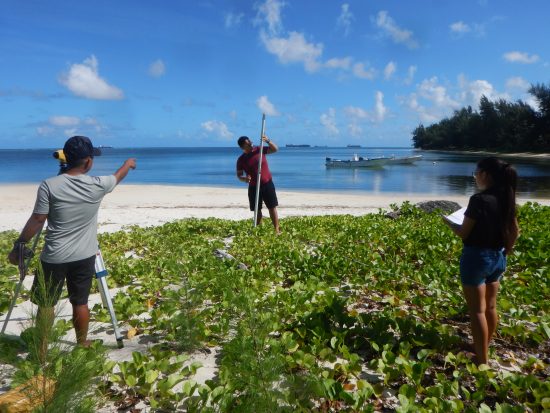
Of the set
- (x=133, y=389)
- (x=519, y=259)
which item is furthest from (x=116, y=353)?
(x=519, y=259)

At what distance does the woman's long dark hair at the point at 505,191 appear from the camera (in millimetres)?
3506

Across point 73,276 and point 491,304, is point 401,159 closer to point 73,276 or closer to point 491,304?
point 491,304

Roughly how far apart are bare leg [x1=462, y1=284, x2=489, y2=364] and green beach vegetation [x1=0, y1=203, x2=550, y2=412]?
17cm

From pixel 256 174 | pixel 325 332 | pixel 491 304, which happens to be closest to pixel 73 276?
pixel 325 332

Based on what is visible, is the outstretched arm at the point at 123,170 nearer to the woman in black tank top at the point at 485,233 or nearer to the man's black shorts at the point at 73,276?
the man's black shorts at the point at 73,276

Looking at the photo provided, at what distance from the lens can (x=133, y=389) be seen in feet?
11.1

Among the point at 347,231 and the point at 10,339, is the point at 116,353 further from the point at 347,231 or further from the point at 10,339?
the point at 347,231

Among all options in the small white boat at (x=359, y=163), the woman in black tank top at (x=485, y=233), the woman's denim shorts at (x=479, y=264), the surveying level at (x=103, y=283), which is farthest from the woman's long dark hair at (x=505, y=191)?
the small white boat at (x=359, y=163)

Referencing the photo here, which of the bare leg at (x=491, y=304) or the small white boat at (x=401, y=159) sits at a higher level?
the small white boat at (x=401, y=159)

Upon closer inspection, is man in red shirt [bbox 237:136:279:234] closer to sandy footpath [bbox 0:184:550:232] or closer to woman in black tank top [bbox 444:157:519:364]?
sandy footpath [bbox 0:184:550:232]

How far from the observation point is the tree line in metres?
82.3

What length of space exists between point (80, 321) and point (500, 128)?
110m

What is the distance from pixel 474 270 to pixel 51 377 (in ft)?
10.6

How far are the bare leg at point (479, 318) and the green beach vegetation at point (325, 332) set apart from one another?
0.56 feet
